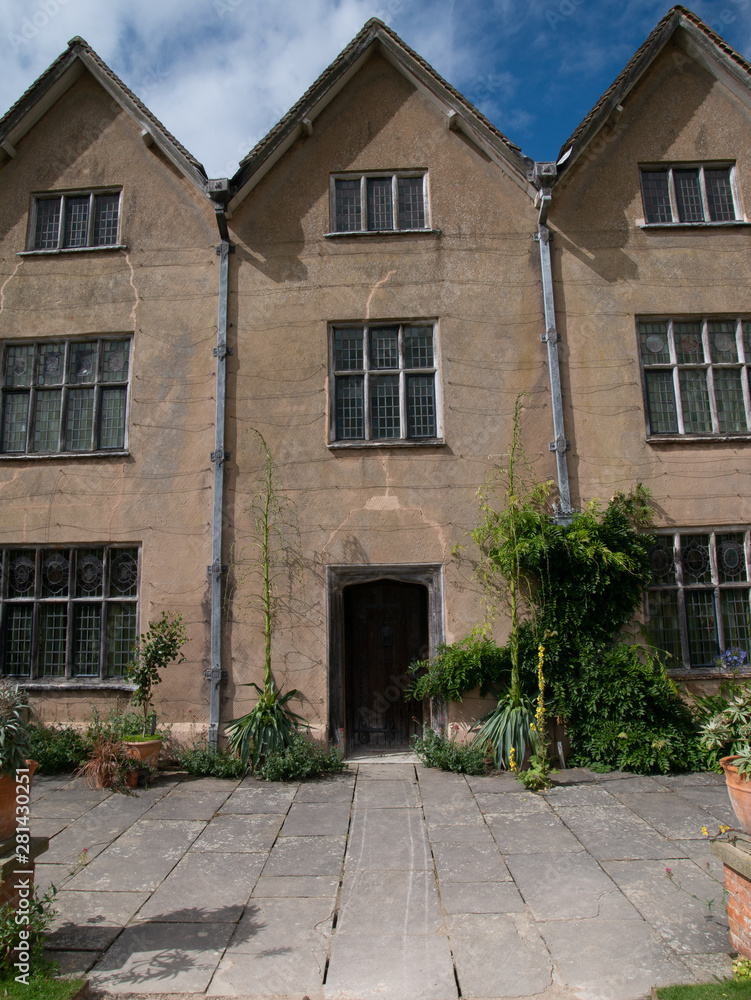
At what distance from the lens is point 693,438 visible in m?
9.23

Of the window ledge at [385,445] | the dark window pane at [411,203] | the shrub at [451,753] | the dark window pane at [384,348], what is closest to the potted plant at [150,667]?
the window ledge at [385,445]

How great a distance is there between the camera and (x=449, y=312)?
31.3 ft

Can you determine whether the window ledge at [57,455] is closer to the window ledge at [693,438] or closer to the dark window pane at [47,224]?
the dark window pane at [47,224]

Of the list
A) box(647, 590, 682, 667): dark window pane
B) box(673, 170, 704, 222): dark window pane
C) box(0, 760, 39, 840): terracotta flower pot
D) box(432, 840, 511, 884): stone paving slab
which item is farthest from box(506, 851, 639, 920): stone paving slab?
box(673, 170, 704, 222): dark window pane

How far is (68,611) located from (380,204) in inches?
288

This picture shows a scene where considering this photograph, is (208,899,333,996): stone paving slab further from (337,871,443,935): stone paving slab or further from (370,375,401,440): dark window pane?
(370,375,401,440): dark window pane

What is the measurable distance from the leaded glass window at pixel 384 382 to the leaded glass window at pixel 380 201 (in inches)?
62.1

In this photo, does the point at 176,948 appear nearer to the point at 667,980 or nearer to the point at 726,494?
the point at 667,980

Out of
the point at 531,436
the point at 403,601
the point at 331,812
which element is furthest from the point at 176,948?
the point at 531,436

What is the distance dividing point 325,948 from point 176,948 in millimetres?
926

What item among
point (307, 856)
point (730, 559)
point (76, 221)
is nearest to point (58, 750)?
point (307, 856)

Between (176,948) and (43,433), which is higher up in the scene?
(43,433)

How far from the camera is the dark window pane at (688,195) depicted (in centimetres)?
989

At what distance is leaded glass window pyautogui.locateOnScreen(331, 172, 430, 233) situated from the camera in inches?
391
